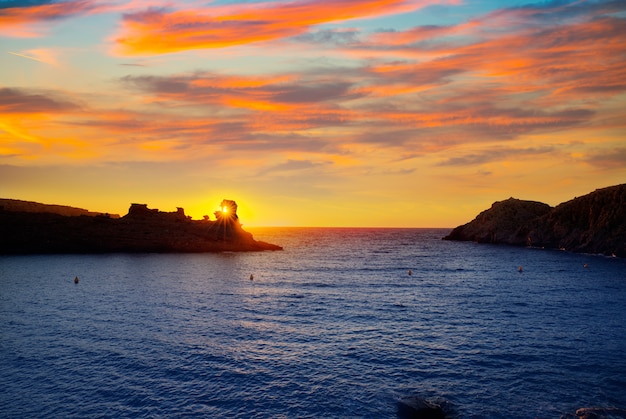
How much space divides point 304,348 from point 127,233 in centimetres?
13567

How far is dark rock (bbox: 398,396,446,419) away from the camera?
2627 cm

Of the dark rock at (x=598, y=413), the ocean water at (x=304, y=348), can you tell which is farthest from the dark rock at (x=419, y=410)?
the dark rock at (x=598, y=413)

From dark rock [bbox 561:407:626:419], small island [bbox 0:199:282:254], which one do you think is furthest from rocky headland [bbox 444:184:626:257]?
dark rock [bbox 561:407:626:419]

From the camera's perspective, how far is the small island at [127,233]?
143 m

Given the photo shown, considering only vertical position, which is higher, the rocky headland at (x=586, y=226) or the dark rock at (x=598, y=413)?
the rocky headland at (x=586, y=226)

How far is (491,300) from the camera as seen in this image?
223 feet

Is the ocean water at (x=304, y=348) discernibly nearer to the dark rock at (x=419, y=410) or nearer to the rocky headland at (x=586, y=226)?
the dark rock at (x=419, y=410)

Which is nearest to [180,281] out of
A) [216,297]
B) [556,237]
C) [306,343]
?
[216,297]

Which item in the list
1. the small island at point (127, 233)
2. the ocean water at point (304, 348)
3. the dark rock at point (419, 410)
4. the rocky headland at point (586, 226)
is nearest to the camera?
the dark rock at point (419, 410)

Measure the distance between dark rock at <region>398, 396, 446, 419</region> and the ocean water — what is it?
792 mm

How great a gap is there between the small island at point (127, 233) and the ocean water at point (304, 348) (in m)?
67.1

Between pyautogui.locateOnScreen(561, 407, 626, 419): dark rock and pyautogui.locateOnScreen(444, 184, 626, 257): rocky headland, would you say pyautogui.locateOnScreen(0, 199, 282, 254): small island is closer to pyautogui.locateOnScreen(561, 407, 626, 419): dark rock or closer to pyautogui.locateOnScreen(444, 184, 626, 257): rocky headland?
pyautogui.locateOnScreen(444, 184, 626, 257): rocky headland

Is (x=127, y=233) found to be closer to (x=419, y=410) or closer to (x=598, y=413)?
(x=419, y=410)

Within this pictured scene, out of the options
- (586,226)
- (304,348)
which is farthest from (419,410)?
(586,226)
